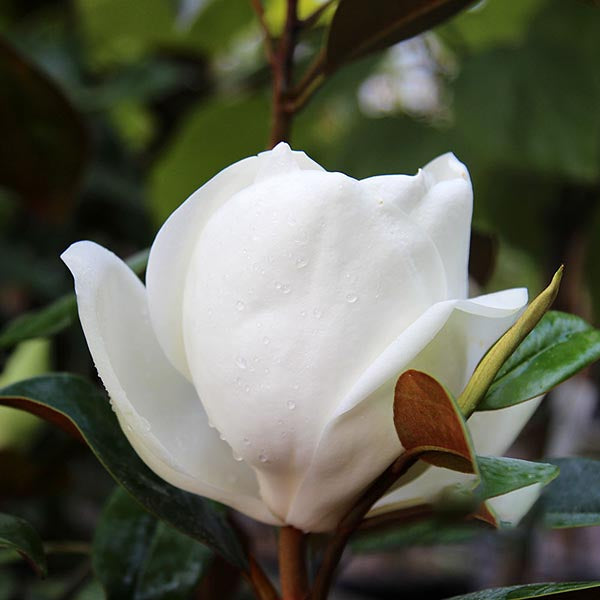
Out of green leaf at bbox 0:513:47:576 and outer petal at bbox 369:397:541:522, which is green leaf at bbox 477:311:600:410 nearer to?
outer petal at bbox 369:397:541:522

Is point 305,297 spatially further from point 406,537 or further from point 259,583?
point 406,537

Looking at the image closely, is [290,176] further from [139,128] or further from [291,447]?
[139,128]

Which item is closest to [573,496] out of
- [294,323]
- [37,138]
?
[294,323]

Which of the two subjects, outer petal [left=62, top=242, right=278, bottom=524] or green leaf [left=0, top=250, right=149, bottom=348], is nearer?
outer petal [left=62, top=242, right=278, bottom=524]

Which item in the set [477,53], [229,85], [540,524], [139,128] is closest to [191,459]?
[540,524]

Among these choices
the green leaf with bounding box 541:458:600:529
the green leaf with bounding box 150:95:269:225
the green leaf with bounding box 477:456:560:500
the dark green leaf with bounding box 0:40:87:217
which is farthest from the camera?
the green leaf with bounding box 150:95:269:225

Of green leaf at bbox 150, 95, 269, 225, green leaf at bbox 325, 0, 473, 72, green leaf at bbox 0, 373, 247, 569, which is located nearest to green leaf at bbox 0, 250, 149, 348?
green leaf at bbox 0, 373, 247, 569
